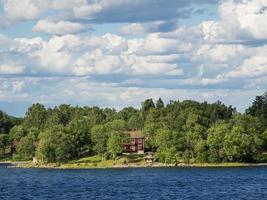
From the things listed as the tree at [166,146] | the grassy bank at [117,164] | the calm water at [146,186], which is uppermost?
the tree at [166,146]

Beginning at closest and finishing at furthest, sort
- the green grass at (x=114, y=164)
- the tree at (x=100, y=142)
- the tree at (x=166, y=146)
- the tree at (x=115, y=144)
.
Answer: the green grass at (x=114, y=164) < the tree at (x=166, y=146) < the tree at (x=115, y=144) < the tree at (x=100, y=142)

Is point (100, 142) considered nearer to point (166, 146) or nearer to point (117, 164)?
point (117, 164)

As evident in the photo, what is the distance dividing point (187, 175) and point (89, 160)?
56.2 m

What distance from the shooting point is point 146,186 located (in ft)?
386

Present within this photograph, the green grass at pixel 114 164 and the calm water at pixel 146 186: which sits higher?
the green grass at pixel 114 164

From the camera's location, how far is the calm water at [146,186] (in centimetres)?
9906

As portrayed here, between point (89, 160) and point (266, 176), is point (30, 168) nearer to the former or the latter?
point (89, 160)

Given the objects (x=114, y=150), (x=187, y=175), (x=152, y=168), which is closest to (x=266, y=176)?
(x=187, y=175)

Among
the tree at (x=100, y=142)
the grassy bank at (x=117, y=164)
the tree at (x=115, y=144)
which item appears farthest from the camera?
the tree at (x=100, y=142)

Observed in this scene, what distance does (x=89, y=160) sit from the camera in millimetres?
197375

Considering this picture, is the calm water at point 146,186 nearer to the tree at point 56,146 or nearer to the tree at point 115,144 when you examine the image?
the tree at point 115,144

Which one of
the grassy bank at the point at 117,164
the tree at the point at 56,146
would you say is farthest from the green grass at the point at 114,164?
the tree at the point at 56,146

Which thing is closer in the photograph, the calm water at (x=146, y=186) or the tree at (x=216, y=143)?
the calm water at (x=146, y=186)

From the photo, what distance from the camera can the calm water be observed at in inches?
3900
